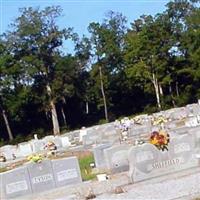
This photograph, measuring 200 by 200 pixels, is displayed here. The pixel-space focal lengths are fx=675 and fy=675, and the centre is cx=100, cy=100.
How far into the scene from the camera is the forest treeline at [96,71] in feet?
222

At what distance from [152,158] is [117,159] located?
1434 millimetres

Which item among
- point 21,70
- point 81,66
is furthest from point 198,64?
point 21,70

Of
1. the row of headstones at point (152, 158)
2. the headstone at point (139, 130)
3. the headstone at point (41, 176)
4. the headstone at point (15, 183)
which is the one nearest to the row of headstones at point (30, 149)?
the headstone at point (139, 130)

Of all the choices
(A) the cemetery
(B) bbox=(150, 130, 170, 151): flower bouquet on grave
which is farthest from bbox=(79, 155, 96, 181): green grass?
(B) bbox=(150, 130, 170, 151): flower bouquet on grave

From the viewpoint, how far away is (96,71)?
241ft

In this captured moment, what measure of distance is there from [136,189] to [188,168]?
271 centimetres

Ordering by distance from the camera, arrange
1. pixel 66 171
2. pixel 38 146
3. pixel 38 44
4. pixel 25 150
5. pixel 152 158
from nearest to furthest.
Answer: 1. pixel 66 171
2. pixel 152 158
3. pixel 38 146
4. pixel 25 150
5. pixel 38 44

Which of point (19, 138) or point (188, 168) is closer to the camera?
point (188, 168)

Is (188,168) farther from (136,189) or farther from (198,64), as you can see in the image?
(198,64)

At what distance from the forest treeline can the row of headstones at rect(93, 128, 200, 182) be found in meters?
46.7

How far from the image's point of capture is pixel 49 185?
15.9 meters

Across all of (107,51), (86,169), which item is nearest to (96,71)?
(107,51)

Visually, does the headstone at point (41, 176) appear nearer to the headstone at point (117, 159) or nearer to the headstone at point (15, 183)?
the headstone at point (15, 183)

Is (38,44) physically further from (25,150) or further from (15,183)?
(15,183)
